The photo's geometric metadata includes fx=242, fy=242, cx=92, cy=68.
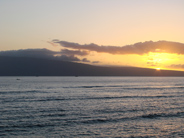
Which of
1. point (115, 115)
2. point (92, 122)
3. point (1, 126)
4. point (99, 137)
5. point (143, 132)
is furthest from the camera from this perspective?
point (115, 115)

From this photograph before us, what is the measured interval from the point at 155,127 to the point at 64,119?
14.4 metres

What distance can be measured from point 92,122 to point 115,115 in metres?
7.42

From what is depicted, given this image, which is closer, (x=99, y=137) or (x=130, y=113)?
(x=99, y=137)

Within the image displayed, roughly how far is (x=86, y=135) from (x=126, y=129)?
20.1 feet

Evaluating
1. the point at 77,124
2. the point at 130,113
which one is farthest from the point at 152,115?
the point at 77,124

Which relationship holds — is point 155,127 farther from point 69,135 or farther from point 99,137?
point 69,135

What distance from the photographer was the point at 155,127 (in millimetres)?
34594

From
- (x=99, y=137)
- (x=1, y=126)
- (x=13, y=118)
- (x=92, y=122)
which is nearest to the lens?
(x=99, y=137)

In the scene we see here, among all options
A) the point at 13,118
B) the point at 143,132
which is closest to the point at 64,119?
the point at 13,118

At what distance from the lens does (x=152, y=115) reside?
145ft

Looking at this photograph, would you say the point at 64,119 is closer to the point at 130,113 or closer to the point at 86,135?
the point at 86,135

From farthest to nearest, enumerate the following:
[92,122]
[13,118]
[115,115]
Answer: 1. [115,115]
2. [13,118]
3. [92,122]

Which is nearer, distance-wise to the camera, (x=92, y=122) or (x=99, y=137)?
(x=99, y=137)

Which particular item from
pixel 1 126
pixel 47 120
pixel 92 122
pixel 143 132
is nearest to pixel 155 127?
pixel 143 132
